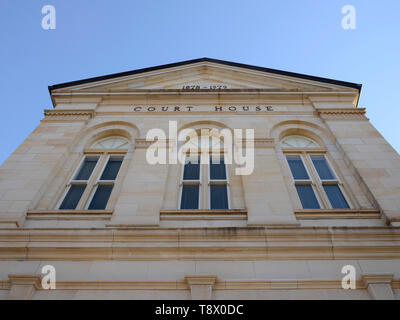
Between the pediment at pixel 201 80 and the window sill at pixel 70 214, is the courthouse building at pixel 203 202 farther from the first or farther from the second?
the pediment at pixel 201 80

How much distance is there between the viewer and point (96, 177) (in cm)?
1205

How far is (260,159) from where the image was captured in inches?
472

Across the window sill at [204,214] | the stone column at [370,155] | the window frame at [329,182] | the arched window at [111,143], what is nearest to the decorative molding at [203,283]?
the window sill at [204,214]

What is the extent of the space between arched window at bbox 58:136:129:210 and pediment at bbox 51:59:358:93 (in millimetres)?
3907

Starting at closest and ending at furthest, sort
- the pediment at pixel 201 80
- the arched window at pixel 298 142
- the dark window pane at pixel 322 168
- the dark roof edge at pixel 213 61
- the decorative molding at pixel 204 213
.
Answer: the decorative molding at pixel 204 213
the dark window pane at pixel 322 168
the arched window at pixel 298 142
the dark roof edge at pixel 213 61
the pediment at pixel 201 80

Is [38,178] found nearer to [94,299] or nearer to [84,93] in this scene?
[94,299]

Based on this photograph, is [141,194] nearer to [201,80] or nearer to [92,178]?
[92,178]

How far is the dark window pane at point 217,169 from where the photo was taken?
1206 cm

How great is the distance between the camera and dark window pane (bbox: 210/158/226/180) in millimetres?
12062

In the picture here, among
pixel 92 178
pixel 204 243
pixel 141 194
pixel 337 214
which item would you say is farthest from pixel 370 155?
pixel 92 178

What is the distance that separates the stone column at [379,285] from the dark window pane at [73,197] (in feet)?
27.0

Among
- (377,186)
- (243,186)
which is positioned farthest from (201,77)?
(377,186)

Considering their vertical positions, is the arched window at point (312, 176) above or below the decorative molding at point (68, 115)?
below

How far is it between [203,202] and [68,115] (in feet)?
25.5
